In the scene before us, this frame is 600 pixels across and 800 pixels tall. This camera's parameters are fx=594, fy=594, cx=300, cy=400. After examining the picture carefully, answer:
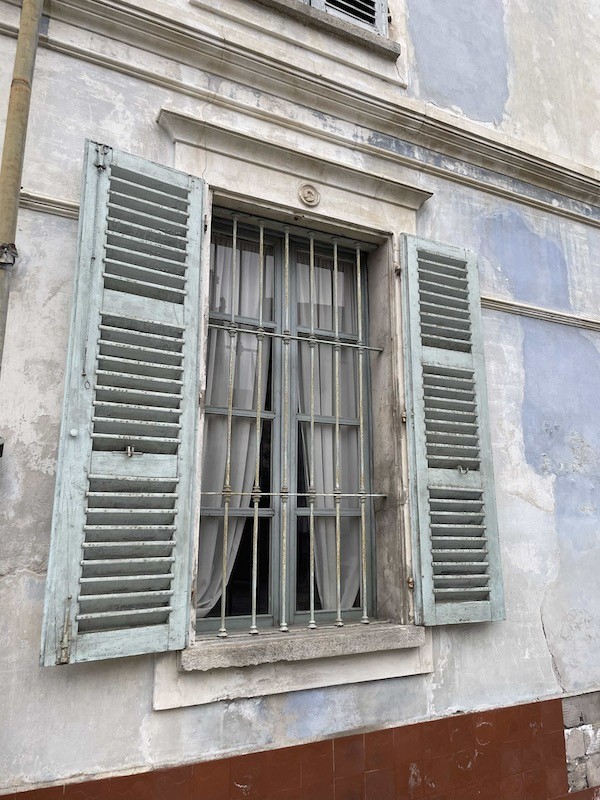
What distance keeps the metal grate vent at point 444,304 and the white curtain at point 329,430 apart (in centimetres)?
44

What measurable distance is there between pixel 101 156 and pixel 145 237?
0.41m

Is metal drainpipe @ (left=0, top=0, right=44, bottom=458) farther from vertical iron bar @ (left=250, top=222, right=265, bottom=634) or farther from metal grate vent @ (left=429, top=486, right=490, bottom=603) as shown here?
metal grate vent @ (left=429, top=486, right=490, bottom=603)

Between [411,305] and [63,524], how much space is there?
2.21m

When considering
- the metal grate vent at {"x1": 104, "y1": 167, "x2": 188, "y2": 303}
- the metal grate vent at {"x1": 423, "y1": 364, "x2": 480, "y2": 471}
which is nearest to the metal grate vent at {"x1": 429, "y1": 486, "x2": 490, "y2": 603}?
the metal grate vent at {"x1": 423, "y1": 364, "x2": 480, "y2": 471}

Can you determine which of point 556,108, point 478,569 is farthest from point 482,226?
point 478,569

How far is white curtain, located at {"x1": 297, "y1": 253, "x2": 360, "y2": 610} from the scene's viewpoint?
3264 mm

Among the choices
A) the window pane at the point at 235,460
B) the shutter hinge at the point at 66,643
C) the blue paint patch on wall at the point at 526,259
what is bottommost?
the shutter hinge at the point at 66,643

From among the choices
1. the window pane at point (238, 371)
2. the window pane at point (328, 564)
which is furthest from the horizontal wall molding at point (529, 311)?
the window pane at point (328, 564)

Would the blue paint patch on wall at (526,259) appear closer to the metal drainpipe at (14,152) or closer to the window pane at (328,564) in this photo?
the window pane at (328,564)

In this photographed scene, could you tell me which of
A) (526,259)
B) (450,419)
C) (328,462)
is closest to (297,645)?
(328,462)

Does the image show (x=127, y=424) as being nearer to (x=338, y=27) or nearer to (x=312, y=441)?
(x=312, y=441)

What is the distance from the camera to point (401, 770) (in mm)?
2943

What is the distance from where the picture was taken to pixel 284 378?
3256mm

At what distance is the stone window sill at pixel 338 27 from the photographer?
11.7ft
